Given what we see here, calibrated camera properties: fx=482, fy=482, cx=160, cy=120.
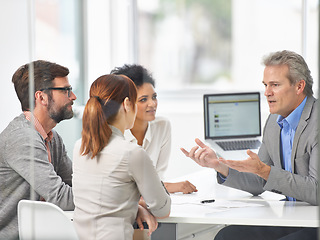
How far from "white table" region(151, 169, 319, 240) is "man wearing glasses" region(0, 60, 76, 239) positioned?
1.67ft

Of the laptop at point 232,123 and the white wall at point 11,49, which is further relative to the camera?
the white wall at point 11,49

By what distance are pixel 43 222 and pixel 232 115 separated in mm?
953

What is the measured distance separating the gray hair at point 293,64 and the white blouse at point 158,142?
1.76ft

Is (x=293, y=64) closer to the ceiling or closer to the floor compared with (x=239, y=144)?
closer to the ceiling

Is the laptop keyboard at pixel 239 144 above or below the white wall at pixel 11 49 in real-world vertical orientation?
below

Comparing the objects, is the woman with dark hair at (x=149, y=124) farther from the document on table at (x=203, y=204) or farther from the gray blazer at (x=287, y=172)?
the gray blazer at (x=287, y=172)

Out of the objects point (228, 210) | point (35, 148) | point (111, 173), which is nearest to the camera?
point (111, 173)

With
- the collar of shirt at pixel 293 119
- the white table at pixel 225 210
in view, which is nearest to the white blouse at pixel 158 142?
the white table at pixel 225 210

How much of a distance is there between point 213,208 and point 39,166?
786mm

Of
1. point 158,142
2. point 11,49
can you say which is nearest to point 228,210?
point 158,142

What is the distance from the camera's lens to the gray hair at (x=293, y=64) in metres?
1.92

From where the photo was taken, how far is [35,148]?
2145mm

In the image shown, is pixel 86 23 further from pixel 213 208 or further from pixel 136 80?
pixel 213 208

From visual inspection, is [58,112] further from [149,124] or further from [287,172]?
[287,172]
